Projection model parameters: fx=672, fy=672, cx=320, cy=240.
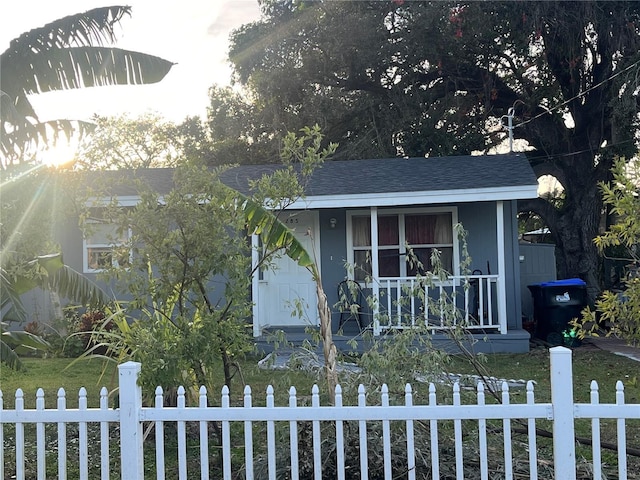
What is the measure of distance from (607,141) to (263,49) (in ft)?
32.9

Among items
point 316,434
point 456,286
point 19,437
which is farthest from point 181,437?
point 456,286

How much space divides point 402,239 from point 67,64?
687 centimetres

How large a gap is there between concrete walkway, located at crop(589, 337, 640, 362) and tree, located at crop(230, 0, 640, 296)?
13.5 feet

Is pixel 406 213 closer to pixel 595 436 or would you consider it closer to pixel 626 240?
pixel 626 240

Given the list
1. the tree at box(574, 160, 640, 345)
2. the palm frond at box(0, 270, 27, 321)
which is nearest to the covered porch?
the palm frond at box(0, 270, 27, 321)

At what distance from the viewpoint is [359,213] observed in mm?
12977

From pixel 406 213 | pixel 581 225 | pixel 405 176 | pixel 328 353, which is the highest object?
pixel 405 176

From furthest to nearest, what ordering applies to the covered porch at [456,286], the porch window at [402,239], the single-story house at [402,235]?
the porch window at [402,239], the single-story house at [402,235], the covered porch at [456,286]

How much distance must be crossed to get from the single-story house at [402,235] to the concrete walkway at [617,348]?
151 centimetres

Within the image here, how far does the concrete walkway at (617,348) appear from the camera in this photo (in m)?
11.1

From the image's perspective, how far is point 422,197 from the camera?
465 inches

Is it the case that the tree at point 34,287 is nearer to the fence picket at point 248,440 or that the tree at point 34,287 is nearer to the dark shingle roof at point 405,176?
the fence picket at point 248,440

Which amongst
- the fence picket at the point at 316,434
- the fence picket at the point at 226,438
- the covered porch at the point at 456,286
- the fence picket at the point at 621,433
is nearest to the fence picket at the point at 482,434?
the fence picket at the point at 621,433

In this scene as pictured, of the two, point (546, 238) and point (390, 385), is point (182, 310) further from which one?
point (546, 238)
